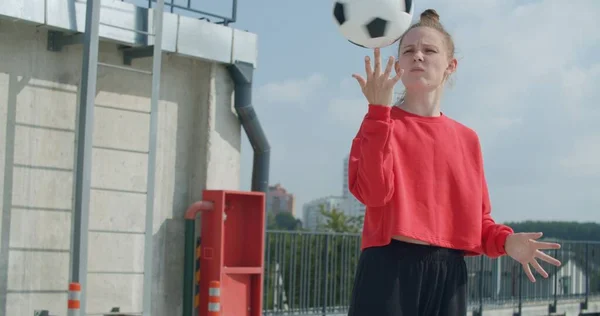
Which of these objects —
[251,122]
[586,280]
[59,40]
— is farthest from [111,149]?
[586,280]

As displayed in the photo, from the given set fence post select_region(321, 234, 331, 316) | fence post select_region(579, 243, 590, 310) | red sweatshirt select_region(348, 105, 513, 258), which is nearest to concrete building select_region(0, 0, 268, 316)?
fence post select_region(321, 234, 331, 316)

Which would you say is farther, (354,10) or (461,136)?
(354,10)

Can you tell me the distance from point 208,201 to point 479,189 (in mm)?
8713

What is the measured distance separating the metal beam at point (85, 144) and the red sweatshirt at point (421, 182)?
7.40m

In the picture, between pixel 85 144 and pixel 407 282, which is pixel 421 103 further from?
pixel 85 144

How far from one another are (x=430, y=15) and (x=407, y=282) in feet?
3.63

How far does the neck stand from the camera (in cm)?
378

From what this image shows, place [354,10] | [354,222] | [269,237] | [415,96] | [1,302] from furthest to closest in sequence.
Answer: [354,222], [269,237], [1,302], [354,10], [415,96]

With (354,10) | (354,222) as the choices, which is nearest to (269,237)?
(354,10)

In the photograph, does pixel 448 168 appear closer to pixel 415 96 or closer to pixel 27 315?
pixel 415 96

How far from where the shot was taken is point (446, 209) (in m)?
3.62

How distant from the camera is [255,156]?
1317 cm

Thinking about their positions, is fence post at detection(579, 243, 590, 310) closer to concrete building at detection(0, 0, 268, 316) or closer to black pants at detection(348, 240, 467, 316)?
concrete building at detection(0, 0, 268, 316)

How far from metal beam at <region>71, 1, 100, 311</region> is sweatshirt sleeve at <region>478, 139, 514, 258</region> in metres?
7.44
